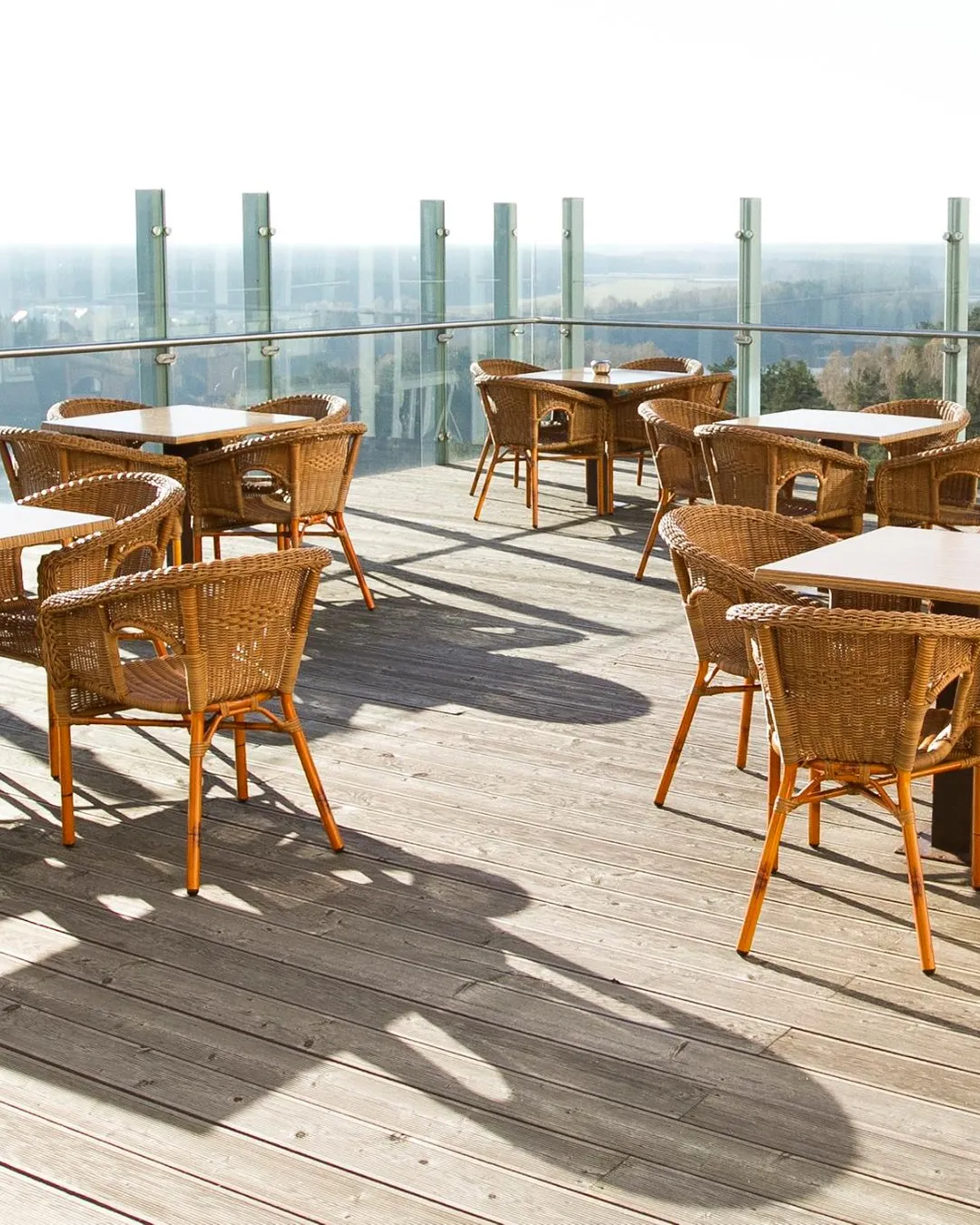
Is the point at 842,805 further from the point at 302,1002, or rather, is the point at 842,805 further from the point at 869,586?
the point at 302,1002

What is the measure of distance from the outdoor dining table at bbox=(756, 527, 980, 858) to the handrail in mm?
5637

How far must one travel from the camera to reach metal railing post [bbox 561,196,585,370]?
39.7 feet

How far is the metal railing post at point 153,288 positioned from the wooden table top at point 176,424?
1.51m

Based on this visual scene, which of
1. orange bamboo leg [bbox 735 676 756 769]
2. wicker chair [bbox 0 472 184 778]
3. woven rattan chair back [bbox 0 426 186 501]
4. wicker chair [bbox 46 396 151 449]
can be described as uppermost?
wicker chair [bbox 46 396 151 449]

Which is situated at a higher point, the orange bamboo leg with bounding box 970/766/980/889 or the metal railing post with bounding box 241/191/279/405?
the metal railing post with bounding box 241/191/279/405

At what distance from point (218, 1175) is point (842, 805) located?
2.41 metres

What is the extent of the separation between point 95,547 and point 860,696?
218 cm

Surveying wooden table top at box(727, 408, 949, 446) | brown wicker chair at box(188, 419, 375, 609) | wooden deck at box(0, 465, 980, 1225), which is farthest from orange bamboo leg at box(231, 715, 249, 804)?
wooden table top at box(727, 408, 949, 446)

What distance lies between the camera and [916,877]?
349 cm

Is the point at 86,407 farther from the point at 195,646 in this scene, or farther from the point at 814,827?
the point at 814,827

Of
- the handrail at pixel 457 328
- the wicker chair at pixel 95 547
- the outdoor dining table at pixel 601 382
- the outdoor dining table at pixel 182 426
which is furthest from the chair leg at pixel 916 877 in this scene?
the handrail at pixel 457 328

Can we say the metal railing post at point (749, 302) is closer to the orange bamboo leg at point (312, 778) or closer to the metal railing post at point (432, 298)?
the metal railing post at point (432, 298)

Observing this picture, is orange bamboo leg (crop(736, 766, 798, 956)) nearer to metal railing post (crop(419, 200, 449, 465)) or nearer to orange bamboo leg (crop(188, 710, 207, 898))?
orange bamboo leg (crop(188, 710, 207, 898))

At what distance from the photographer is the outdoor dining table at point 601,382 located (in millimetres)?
9305
